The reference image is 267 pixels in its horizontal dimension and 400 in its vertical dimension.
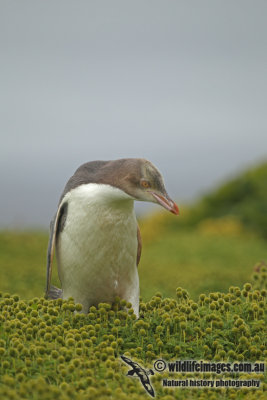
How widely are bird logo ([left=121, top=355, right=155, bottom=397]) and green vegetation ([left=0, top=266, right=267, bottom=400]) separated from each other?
2.0 inches

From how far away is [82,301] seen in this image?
6027mm

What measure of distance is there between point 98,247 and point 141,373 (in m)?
1.43

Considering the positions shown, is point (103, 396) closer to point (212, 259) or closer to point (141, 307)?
point (141, 307)

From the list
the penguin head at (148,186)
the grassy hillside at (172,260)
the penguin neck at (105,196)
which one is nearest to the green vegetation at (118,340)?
the penguin neck at (105,196)

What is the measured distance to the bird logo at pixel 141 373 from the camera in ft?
15.0

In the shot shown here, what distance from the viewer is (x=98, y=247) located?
18.8 feet

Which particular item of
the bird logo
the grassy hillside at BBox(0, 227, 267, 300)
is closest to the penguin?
the bird logo

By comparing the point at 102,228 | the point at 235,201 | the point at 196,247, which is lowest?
the point at 196,247

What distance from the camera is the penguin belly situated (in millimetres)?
5586

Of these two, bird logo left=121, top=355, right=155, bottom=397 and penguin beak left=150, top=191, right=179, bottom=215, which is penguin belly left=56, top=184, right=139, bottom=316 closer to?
penguin beak left=150, top=191, right=179, bottom=215

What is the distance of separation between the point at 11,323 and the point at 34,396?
116 centimetres

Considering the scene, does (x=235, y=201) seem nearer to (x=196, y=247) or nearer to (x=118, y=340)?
(x=196, y=247)

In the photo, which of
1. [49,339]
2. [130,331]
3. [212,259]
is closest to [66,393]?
[49,339]

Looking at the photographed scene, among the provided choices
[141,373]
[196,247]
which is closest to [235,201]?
[196,247]
